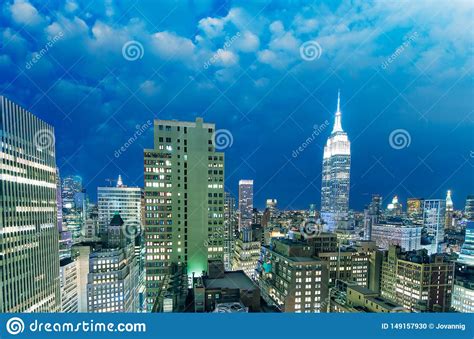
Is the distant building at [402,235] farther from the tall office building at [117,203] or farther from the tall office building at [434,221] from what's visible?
the tall office building at [117,203]

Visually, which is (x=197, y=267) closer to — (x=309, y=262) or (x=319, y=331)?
(x=309, y=262)

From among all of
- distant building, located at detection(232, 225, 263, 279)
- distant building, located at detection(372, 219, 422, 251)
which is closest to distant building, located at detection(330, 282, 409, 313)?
distant building, located at detection(232, 225, 263, 279)

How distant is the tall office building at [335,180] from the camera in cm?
1509

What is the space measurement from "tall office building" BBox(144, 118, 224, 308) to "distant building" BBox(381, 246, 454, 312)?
40.1ft

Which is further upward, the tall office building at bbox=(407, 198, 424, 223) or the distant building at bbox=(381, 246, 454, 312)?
the tall office building at bbox=(407, 198, 424, 223)

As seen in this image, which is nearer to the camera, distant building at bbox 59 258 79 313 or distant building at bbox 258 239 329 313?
distant building at bbox 258 239 329 313

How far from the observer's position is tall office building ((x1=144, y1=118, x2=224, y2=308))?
8789 millimetres

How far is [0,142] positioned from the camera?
8047mm

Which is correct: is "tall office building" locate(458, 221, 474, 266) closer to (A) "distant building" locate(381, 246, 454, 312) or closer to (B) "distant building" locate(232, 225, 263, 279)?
(A) "distant building" locate(381, 246, 454, 312)

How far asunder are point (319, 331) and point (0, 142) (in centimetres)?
1186

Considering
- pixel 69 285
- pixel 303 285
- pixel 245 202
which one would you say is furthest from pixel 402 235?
pixel 69 285

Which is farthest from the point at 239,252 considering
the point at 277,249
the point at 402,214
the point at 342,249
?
the point at 402,214

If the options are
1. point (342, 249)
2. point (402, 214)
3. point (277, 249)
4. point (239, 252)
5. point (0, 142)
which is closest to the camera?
point (0, 142)

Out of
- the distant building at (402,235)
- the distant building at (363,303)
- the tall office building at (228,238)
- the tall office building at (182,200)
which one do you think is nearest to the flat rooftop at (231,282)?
the tall office building at (182,200)
